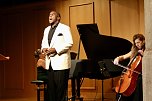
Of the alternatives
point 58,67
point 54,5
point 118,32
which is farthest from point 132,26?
point 58,67

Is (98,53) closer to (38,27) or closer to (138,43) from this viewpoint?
(138,43)

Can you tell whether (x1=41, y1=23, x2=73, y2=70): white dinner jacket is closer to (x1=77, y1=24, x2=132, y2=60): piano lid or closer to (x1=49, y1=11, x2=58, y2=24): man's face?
(x1=49, y1=11, x2=58, y2=24): man's face

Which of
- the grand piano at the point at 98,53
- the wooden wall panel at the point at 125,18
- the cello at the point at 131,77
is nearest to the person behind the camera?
the cello at the point at 131,77

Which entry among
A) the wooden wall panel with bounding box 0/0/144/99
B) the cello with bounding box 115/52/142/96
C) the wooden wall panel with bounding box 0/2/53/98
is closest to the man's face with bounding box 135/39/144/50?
the cello with bounding box 115/52/142/96

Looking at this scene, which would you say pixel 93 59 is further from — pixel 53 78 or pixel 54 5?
pixel 54 5

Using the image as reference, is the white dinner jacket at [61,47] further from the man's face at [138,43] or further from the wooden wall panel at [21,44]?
the wooden wall panel at [21,44]

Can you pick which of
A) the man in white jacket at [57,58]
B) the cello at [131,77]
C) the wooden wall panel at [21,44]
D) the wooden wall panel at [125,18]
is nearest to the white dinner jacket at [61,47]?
the man in white jacket at [57,58]

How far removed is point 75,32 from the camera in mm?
7145

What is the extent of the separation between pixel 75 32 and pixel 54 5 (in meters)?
0.89

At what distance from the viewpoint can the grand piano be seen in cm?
512

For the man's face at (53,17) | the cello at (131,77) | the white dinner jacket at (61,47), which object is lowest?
the cello at (131,77)

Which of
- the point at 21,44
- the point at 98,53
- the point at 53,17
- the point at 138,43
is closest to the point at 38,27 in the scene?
the point at 21,44

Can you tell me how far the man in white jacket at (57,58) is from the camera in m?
4.20

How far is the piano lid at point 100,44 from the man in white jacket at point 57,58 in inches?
35.1
